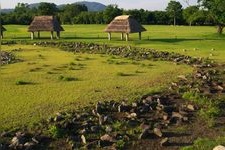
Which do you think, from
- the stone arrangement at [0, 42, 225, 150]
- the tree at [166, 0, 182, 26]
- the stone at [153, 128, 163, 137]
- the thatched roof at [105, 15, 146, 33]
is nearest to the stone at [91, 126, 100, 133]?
the stone arrangement at [0, 42, 225, 150]

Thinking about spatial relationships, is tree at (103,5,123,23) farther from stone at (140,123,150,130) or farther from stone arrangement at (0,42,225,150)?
stone at (140,123,150,130)

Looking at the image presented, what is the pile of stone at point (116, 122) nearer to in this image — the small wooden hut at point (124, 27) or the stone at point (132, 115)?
the stone at point (132, 115)

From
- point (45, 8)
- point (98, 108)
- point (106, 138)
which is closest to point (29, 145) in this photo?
point (106, 138)

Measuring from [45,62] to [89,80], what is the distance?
29.5 ft

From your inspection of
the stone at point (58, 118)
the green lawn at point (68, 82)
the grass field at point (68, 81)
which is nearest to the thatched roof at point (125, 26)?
the grass field at point (68, 81)

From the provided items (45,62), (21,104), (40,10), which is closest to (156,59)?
(45,62)

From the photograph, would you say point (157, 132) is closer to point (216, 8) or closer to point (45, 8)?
point (216, 8)

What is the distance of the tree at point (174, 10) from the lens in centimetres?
9548

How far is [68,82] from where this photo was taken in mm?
22344

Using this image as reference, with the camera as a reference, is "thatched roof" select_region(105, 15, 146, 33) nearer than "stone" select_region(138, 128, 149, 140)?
No

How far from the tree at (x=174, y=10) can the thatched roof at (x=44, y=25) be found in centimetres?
4082

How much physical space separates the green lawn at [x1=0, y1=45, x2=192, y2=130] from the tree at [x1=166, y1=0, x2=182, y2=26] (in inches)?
2513

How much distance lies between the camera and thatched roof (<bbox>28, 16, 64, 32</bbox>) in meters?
58.6

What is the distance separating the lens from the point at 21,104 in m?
17.2
